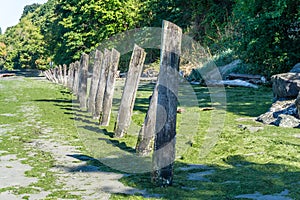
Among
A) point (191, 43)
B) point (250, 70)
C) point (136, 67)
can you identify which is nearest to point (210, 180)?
point (136, 67)

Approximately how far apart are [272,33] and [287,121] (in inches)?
384

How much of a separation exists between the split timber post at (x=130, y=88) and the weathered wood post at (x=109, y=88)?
1840mm

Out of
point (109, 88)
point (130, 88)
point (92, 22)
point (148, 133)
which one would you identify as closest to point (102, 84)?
point (109, 88)

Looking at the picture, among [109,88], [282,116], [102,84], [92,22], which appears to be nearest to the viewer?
[282,116]

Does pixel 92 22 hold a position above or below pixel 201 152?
above

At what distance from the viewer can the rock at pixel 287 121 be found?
1245 cm

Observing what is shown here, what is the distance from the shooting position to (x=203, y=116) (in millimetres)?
15539

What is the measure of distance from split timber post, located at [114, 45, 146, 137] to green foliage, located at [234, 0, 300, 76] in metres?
9.80

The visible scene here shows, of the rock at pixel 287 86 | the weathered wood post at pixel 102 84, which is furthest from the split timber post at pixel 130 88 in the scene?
the rock at pixel 287 86

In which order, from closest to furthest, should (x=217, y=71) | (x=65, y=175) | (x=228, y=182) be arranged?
1. (x=228, y=182)
2. (x=65, y=175)
3. (x=217, y=71)

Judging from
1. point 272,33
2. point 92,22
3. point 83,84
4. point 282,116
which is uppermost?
point 92,22

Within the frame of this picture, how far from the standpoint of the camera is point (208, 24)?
1820 inches

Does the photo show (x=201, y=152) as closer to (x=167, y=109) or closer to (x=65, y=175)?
(x=167, y=109)

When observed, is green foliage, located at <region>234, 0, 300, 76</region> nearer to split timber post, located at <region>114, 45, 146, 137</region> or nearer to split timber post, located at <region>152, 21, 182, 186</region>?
split timber post, located at <region>114, 45, 146, 137</region>
